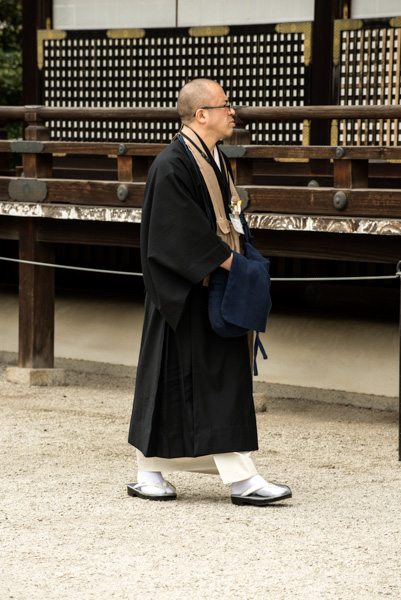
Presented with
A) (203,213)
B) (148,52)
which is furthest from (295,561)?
(148,52)

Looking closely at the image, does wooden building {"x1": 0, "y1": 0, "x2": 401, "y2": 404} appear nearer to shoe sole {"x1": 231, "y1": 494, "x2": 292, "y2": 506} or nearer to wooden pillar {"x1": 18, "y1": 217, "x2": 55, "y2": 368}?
wooden pillar {"x1": 18, "y1": 217, "x2": 55, "y2": 368}

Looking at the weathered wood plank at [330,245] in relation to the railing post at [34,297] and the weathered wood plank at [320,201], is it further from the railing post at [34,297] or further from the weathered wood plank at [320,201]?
the railing post at [34,297]

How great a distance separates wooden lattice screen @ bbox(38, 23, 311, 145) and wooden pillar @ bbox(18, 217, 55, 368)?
4.47ft

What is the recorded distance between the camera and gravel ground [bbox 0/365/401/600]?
3.54 m

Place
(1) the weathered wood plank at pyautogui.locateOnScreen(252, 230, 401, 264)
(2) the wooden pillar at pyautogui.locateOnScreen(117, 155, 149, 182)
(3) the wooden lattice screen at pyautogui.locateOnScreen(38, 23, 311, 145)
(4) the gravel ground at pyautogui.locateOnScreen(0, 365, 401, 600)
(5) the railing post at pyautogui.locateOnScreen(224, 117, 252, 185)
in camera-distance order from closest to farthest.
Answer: (4) the gravel ground at pyautogui.locateOnScreen(0, 365, 401, 600) → (1) the weathered wood plank at pyautogui.locateOnScreen(252, 230, 401, 264) → (5) the railing post at pyautogui.locateOnScreen(224, 117, 252, 185) → (2) the wooden pillar at pyautogui.locateOnScreen(117, 155, 149, 182) → (3) the wooden lattice screen at pyautogui.locateOnScreen(38, 23, 311, 145)

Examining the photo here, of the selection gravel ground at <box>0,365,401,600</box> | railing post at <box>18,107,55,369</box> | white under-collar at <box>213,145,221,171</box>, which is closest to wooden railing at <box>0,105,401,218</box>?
railing post at <box>18,107,55,369</box>

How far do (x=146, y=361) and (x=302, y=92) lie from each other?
3920mm

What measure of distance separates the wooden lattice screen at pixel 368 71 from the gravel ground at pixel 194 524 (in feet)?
7.41

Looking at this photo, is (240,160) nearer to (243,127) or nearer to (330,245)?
(243,127)

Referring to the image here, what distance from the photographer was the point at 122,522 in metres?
4.24

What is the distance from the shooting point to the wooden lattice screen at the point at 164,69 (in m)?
7.97

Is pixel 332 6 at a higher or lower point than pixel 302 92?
higher

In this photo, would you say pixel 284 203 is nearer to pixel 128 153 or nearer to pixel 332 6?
pixel 128 153

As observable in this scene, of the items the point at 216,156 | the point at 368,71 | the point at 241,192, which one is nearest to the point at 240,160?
the point at 241,192
